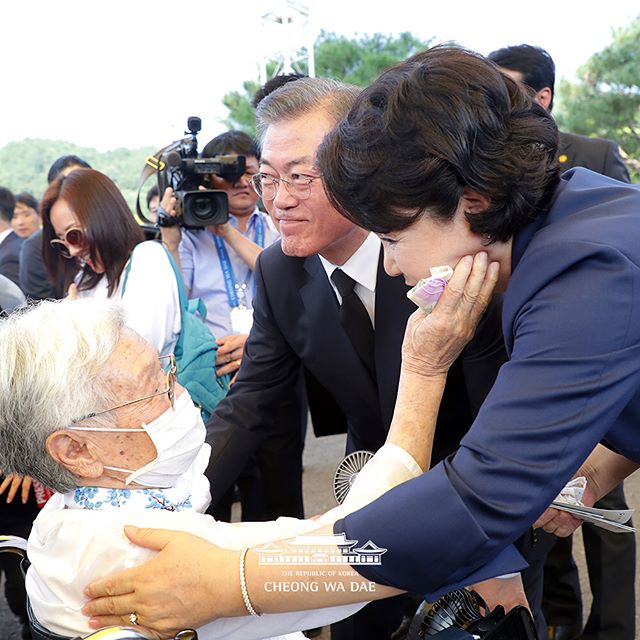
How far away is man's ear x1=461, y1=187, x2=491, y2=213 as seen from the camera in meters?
1.21

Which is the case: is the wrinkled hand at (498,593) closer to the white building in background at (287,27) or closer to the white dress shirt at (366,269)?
the white dress shirt at (366,269)

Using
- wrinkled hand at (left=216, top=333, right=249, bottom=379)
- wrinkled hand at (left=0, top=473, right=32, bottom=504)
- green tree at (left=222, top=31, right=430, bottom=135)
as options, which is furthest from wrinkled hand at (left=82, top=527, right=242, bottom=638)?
green tree at (left=222, top=31, right=430, bottom=135)

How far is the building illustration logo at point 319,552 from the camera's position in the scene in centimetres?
112

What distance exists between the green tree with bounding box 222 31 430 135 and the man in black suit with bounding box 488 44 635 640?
11769 millimetres

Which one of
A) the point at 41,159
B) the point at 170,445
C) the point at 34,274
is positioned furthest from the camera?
the point at 41,159

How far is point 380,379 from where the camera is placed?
188cm

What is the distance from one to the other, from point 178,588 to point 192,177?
94.5 inches

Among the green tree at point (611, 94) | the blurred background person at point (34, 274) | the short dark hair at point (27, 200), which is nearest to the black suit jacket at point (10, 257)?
the blurred background person at point (34, 274)

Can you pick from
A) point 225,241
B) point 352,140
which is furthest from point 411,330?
point 225,241

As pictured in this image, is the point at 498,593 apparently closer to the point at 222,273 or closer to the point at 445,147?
the point at 445,147

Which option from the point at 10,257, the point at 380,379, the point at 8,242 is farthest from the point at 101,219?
the point at 8,242

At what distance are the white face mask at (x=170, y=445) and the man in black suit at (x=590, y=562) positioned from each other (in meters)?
1.54

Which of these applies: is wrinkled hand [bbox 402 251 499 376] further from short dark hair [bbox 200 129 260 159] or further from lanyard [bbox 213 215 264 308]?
short dark hair [bbox 200 129 260 159]

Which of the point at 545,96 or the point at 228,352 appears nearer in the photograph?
the point at 228,352
